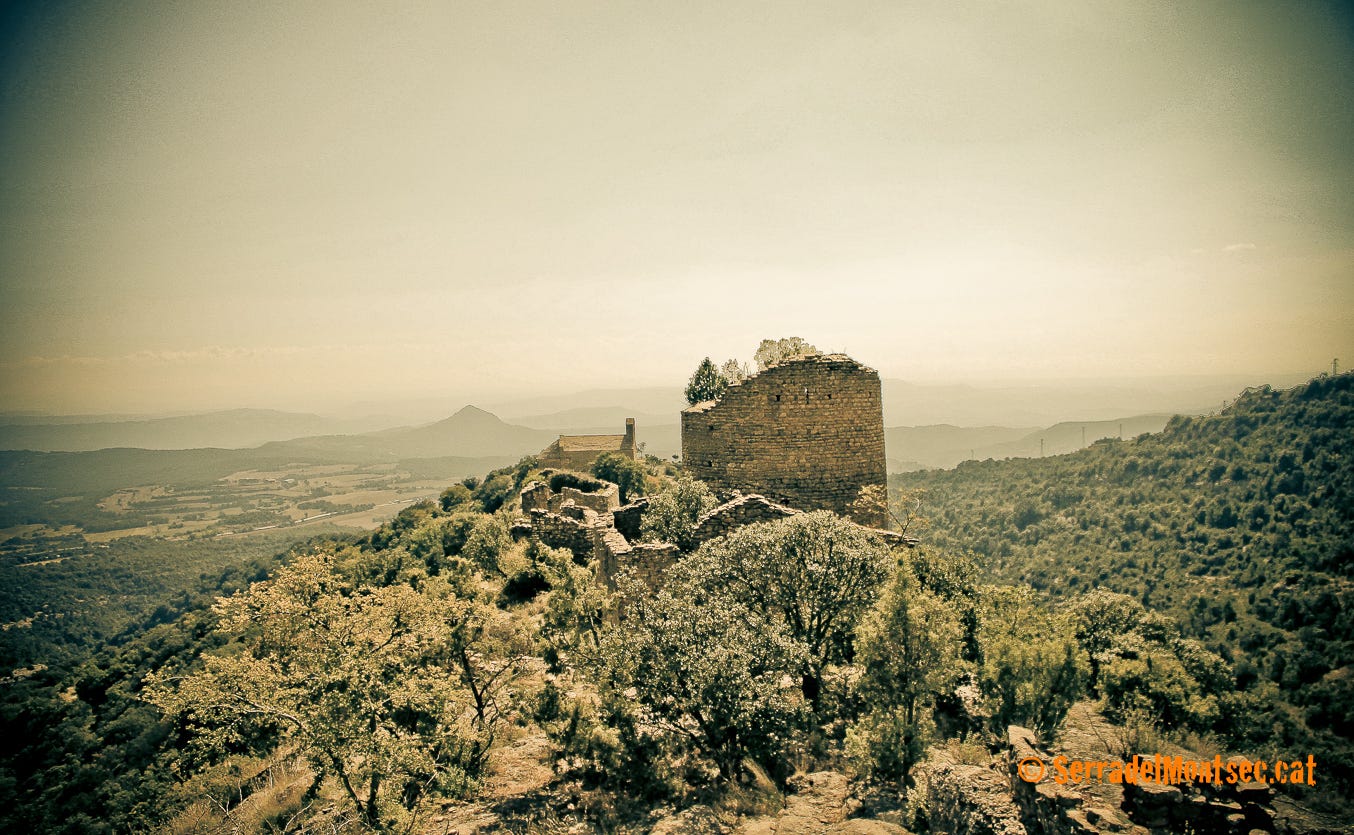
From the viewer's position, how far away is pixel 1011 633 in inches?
389

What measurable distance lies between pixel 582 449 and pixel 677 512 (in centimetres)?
3142

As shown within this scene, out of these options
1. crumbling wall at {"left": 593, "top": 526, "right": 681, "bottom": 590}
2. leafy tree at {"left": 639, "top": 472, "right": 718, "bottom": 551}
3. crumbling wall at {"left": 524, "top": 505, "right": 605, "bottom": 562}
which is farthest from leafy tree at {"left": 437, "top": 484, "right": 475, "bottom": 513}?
A: crumbling wall at {"left": 593, "top": 526, "right": 681, "bottom": 590}

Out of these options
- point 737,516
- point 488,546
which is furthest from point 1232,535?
point 488,546

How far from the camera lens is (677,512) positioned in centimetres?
1334

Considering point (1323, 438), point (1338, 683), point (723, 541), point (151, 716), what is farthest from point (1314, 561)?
point (151, 716)

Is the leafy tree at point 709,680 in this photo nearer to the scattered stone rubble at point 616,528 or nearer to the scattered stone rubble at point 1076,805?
the scattered stone rubble at point 1076,805

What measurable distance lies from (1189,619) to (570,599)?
66.6 metres

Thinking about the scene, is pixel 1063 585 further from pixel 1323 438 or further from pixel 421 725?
pixel 421 725

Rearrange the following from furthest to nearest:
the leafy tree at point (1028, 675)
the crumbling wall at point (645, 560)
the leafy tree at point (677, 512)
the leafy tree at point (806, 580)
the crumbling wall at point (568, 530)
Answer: the crumbling wall at point (568, 530) < the leafy tree at point (677, 512) < the crumbling wall at point (645, 560) < the leafy tree at point (806, 580) < the leafy tree at point (1028, 675)

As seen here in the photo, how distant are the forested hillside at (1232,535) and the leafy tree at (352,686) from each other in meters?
26.0

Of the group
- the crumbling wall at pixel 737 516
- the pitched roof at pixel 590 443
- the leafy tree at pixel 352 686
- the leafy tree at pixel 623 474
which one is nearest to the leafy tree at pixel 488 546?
the crumbling wall at pixel 737 516

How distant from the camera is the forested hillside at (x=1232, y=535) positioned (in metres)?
42.8

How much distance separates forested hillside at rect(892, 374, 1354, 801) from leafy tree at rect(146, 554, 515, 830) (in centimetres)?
2596

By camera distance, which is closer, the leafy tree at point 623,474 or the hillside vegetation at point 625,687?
the hillside vegetation at point 625,687
